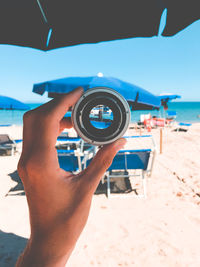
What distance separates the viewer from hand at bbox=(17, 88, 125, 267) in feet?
2.37

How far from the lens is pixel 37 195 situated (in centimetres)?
75

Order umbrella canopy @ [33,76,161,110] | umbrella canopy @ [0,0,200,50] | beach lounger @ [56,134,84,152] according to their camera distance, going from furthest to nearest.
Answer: beach lounger @ [56,134,84,152] < umbrella canopy @ [33,76,161,110] < umbrella canopy @ [0,0,200,50]

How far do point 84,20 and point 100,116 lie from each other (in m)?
1.65

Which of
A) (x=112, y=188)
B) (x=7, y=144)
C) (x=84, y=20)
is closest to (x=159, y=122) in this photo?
(x=112, y=188)

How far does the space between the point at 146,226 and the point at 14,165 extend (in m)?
4.40

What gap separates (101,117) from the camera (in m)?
1.02

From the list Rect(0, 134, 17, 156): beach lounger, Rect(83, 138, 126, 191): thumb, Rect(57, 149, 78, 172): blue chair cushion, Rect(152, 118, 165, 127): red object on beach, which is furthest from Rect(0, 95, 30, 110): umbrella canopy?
Rect(152, 118, 165, 127): red object on beach

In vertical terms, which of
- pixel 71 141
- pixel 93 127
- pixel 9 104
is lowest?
pixel 71 141

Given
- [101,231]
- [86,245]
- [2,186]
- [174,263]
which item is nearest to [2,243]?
[86,245]

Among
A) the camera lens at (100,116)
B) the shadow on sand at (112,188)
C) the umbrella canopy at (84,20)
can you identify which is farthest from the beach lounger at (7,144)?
the camera lens at (100,116)

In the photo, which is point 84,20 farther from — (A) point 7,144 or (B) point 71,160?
(A) point 7,144

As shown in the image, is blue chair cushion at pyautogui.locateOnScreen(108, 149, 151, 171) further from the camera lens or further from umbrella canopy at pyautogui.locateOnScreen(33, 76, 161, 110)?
the camera lens

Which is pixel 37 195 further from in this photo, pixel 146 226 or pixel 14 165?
pixel 14 165

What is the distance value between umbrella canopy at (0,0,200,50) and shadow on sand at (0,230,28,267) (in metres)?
2.69
